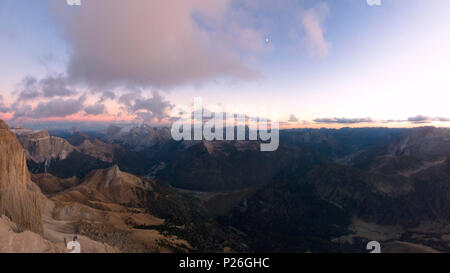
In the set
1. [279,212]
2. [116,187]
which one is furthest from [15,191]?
[279,212]

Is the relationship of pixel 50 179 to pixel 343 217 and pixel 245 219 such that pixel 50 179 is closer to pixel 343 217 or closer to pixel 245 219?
pixel 245 219

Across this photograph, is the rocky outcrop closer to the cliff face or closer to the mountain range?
the mountain range

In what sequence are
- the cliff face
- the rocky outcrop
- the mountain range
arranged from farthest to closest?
the rocky outcrop, the mountain range, the cliff face

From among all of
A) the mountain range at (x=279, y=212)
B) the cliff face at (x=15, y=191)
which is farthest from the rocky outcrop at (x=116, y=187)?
the cliff face at (x=15, y=191)

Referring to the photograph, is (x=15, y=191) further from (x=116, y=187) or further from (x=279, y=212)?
(x=279, y=212)

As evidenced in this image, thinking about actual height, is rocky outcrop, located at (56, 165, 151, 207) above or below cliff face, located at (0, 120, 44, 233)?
below

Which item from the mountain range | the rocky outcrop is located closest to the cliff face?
the mountain range

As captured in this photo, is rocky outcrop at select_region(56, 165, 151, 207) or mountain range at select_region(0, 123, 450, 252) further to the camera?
rocky outcrop at select_region(56, 165, 151, 207)

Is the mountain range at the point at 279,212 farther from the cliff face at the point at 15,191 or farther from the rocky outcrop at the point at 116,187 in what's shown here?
the cliff face at the point at 15,191

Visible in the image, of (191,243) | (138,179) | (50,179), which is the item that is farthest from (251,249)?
(50,179)

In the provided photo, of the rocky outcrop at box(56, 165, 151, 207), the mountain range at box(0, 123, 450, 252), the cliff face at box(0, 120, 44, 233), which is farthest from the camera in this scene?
the rocky outcrop at box(56, 165, 151, 207)
